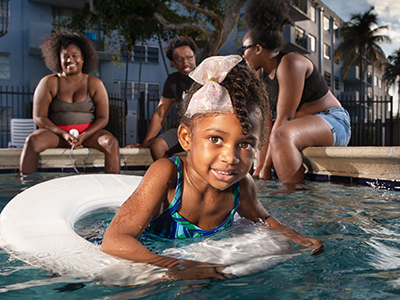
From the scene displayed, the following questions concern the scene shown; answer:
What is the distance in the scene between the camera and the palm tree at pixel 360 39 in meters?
32.7

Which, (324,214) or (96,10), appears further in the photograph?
(96,10)

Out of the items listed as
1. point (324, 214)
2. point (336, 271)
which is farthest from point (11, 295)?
point (324, 214)

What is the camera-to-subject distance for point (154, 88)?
84.0 ft

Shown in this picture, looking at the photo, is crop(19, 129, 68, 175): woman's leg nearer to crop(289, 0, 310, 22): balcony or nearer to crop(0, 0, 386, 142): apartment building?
crop(0, 0, 386, 142): apartment building

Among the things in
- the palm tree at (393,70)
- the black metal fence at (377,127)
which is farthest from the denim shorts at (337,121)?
the palm tree at (393,70)

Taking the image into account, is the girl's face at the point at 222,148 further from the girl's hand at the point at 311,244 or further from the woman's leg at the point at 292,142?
the woman's leg at the point at 292,142

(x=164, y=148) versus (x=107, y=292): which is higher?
(x=164, y=148)

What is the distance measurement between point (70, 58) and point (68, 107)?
2.31 ft

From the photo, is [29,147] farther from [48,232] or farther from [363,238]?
[363,238]

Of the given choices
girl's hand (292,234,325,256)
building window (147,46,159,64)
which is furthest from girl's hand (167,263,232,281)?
building window (147,46,159,64)

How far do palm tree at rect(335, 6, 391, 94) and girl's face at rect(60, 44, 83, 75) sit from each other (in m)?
32.4

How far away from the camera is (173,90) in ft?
17.3

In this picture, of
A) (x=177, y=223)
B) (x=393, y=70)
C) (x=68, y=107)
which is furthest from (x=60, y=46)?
(x=393, y=70)

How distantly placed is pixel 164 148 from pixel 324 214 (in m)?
3.03
